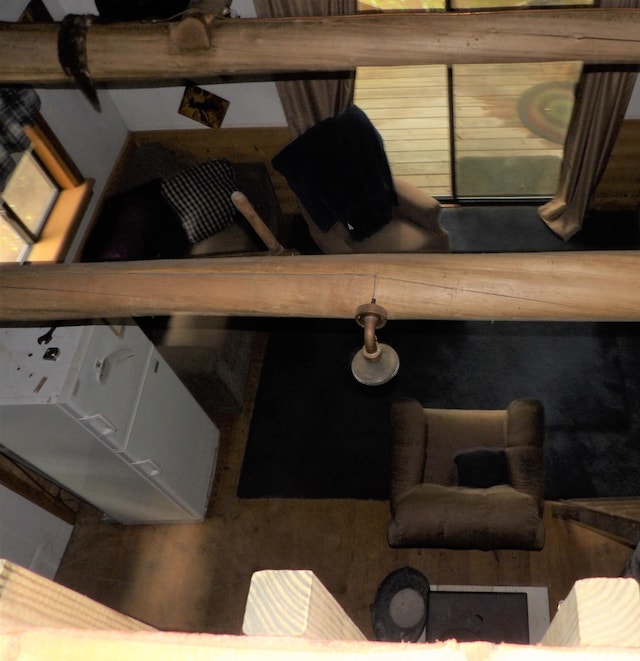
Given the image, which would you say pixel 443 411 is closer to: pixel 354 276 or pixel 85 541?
pixel 354 276

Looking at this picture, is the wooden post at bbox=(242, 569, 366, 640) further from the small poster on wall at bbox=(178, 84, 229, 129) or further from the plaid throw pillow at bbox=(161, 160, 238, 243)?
the small poster on wall at bbox=(178, 84, 229, 129)

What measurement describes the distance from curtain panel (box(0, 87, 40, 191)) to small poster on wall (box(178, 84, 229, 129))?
4.28 ft

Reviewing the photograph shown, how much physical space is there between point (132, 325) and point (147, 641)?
3173mm

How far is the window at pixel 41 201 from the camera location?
422cm

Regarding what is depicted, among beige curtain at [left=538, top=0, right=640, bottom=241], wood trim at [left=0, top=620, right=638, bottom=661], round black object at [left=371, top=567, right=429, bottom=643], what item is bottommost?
wood trim at [left=0, top=620, right=638, bottom=661]

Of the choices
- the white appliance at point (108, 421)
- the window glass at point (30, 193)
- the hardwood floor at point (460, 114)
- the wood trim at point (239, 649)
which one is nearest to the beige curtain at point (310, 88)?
the hardwood floor at point (460, 114)

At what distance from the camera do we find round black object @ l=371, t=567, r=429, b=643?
2.54 meters

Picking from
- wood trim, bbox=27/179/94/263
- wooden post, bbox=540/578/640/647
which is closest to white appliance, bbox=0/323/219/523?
wood trim, bbox=27/179/94/263

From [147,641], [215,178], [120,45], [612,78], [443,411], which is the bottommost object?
[147,641]

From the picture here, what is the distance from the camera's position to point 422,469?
3.40m

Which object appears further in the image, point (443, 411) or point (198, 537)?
point (198, 537)

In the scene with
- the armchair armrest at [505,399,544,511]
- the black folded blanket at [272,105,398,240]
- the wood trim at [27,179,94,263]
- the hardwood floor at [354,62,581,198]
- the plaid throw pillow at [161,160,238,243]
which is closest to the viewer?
the armchair armrest at [505,399,544,511]

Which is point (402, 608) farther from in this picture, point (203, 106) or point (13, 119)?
point (203, 106)

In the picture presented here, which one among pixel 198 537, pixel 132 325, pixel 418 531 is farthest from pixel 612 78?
pixel 198 537
